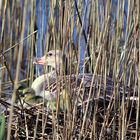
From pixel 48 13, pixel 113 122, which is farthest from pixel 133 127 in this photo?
pixel 48 13

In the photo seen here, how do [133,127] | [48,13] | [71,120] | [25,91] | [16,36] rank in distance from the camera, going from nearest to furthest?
1. [71,120]
2. [48,13]
3. [133,127]
4. [25,91]
5. [16,36]

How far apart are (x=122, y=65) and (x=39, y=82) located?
2.63ft

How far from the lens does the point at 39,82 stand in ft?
8.49

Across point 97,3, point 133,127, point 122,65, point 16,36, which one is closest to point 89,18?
point 97,3

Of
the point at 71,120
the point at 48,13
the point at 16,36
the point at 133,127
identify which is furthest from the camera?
the point at 16,36

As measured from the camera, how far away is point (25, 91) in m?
2.49

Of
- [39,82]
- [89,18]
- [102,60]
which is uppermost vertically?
[89,18]

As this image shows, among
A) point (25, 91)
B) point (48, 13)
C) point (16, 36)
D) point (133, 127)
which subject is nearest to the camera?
point (48, 13)

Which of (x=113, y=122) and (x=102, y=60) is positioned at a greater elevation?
(x=102, y=60)

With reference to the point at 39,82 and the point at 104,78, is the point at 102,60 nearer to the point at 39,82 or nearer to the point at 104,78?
the point at 104,78

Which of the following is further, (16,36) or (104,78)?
(16,36)

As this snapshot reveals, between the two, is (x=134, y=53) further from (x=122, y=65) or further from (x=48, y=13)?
(x=48, y=13)

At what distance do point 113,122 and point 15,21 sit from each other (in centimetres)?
209

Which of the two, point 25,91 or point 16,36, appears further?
point 16,36
